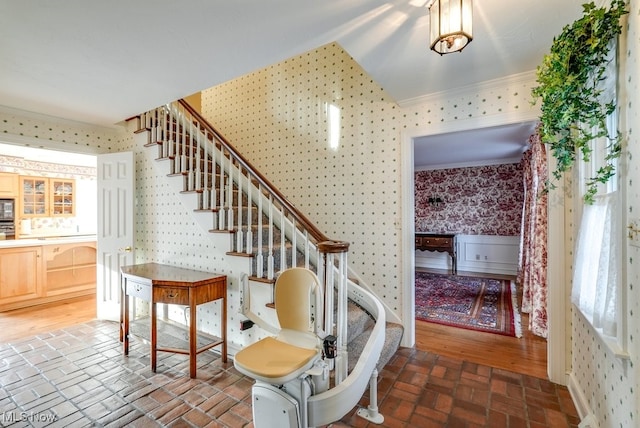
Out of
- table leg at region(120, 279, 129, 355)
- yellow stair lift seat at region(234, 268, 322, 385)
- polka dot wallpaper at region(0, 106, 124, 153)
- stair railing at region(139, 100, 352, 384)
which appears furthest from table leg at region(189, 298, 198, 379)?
polka dot wallpaper at region(0, 106, 124, 153)

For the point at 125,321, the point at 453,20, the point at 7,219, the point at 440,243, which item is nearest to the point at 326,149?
Result: the point at 453,20

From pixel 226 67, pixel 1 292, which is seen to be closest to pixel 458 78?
pixel 226 67

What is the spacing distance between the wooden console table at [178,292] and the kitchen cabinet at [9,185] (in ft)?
13.3

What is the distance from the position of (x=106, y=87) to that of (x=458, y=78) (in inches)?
122

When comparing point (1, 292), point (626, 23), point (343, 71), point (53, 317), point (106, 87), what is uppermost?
point (343, 71)

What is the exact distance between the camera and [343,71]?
11.0ft

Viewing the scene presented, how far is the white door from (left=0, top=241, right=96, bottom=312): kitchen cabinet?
1460 millimetres

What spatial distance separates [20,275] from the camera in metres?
4.14

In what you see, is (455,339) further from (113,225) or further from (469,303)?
(113,225)

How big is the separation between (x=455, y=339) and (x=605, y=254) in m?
2.00

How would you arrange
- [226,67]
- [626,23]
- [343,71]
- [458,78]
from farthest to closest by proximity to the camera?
[343,71], [458,78], [226,67], [626,23]

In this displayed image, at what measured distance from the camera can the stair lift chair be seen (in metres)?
1.52

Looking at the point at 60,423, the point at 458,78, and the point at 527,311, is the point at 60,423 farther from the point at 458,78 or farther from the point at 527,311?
the point at 527,311

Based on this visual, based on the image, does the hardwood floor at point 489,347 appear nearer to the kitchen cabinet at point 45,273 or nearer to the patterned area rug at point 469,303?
the patterned area rug at point 469,303
